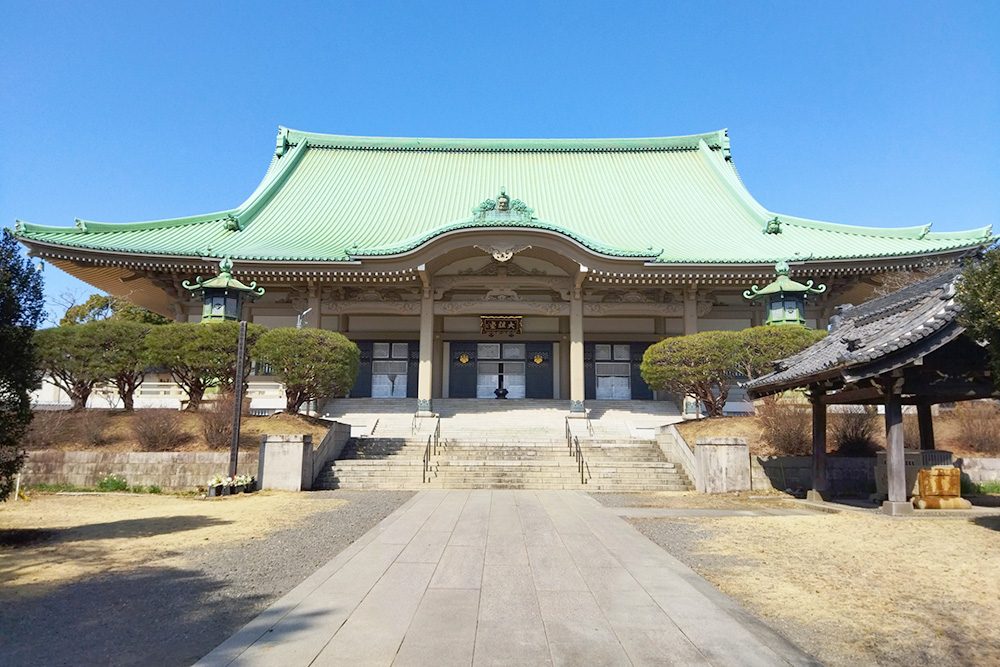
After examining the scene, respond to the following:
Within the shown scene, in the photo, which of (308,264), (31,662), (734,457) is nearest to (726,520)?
(734,457)

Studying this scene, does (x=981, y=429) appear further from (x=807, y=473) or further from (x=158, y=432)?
(x=158, y=432)

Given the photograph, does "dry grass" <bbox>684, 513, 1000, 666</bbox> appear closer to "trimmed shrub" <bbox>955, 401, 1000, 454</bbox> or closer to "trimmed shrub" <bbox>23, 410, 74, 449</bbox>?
"trimmed shrub" <bbox>955, 401, 1000, 454</bbox>

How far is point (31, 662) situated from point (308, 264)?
16.7 metres

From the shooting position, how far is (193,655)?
3.70 m

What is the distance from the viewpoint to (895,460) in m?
9.19

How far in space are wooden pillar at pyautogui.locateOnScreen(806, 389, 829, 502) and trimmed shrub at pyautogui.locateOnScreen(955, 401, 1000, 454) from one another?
4933mm

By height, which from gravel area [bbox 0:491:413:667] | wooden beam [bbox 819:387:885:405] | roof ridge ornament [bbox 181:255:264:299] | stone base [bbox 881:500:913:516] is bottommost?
gravel area [bbox 0:491:413:667]

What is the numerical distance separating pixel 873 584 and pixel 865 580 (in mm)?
143

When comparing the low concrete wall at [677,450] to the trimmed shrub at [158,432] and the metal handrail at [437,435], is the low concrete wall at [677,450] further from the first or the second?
the trimmed shrub at [158,432]

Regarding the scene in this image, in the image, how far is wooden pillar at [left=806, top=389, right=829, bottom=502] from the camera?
1110 centimetres

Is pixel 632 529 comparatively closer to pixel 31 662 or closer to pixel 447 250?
pixel 31 662

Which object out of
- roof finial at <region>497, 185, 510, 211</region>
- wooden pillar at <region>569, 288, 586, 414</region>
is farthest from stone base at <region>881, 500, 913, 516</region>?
roof finial at <region>497, 185, 510, 211</region>

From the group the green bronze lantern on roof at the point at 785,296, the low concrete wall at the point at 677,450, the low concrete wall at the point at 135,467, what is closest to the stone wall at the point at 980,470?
the low concrete wall at the point at 677,450

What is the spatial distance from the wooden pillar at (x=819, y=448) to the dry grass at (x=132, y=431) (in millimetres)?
10833
